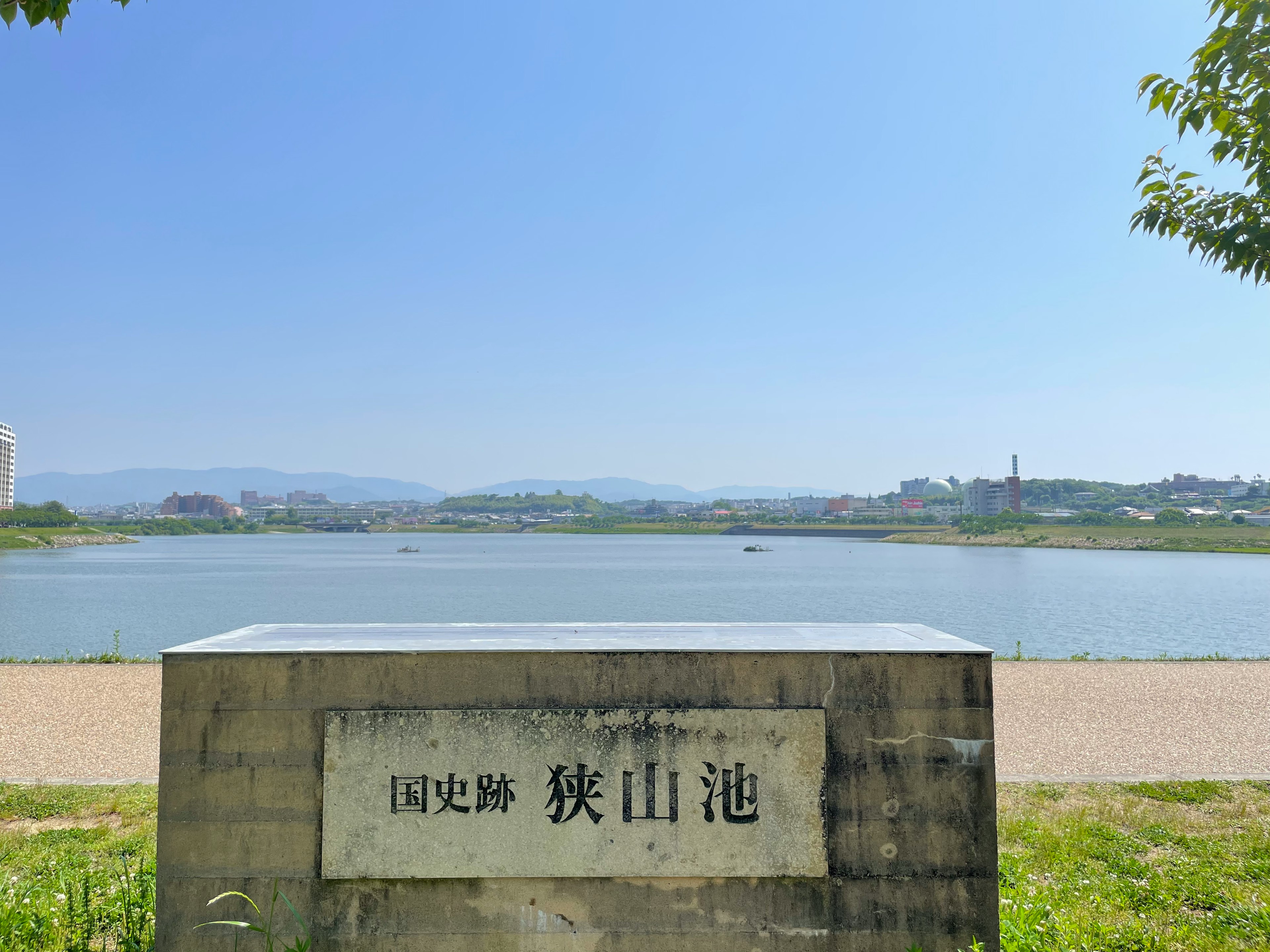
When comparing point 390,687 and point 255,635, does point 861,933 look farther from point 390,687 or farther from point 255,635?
point 255,635

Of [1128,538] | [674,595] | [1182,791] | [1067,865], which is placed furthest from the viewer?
[1128,538]

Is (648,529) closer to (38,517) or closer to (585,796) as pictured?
(38,517)

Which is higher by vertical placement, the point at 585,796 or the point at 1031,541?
the point at 585,796

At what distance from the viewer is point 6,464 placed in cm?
13612

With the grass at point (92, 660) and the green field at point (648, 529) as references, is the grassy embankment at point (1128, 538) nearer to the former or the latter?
the green field at point (648, 529)

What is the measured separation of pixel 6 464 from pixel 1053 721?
537 ft

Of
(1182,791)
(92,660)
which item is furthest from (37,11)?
(92,660)

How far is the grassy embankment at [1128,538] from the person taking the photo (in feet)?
245

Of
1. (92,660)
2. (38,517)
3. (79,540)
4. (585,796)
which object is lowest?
(79,540)

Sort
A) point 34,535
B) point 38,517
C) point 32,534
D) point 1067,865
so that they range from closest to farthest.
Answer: point 1067,865, point 34,535, point 32,534, point 38,517

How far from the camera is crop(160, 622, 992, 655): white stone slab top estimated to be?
3553mm

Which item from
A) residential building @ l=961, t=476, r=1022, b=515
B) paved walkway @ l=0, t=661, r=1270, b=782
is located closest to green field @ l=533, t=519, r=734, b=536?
residential building @ l=961, t=476, r=1022, b=515

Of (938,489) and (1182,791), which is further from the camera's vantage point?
(938,489)

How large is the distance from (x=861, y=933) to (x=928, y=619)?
77.5 ft
